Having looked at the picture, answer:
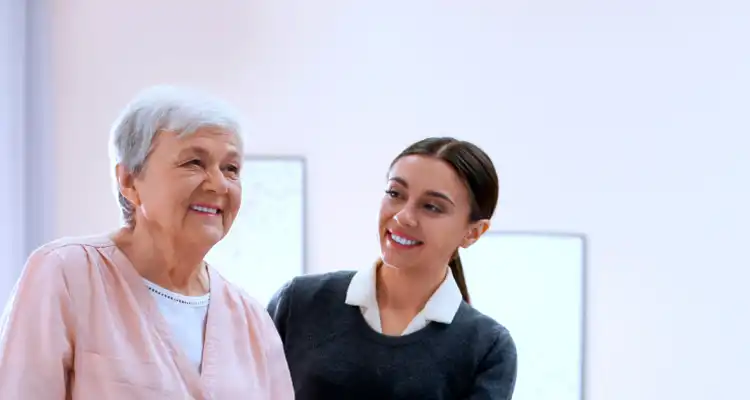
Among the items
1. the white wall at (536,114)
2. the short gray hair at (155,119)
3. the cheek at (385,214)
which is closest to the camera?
the short gray hair at (155,119)

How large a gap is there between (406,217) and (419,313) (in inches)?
8.3

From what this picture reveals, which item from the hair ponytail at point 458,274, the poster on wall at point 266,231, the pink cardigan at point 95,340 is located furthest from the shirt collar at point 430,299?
the poster on wall at point 266,231

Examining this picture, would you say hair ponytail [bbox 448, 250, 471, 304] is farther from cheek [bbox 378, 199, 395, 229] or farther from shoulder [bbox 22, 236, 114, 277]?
shoulder [bbox 22, 236, 114, 277]

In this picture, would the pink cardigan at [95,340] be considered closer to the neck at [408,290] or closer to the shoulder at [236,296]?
the shoulder at [236,296]

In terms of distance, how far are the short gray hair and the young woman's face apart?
0.39 metres

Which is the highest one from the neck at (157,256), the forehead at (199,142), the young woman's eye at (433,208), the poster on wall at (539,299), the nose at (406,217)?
the forehead at (199,142)

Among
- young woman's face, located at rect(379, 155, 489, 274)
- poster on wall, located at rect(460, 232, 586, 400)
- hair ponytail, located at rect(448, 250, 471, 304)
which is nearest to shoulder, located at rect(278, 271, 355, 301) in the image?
young woman's face, located at rect(379, 155, 489, 274)

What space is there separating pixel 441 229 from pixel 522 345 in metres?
1.36

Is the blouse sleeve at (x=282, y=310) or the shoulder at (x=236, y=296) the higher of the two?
the shoulder at (x=236, y=296)

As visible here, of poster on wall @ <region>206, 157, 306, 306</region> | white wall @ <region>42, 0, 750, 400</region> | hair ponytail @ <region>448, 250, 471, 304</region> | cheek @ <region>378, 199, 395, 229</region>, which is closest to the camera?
cheek @ <region>378, 199, 395, 229</region>

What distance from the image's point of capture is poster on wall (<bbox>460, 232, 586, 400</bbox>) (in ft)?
9.19

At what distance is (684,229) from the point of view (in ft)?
9.02

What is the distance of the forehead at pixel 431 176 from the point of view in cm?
160

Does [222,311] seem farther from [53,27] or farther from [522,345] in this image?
[53,27]
